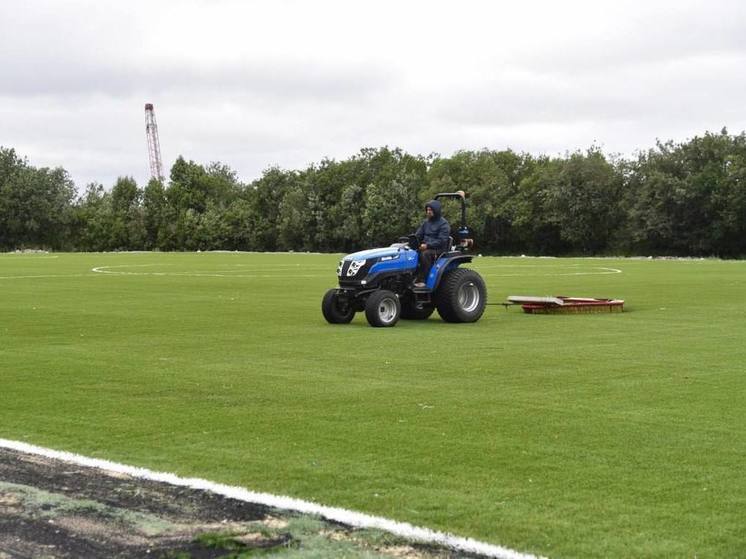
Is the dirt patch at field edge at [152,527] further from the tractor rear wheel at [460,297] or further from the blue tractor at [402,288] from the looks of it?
the tractor rear wheel at [460,297]

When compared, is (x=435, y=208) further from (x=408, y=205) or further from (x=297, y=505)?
(x=408, y=205)

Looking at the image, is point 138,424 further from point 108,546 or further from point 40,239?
point 40,239

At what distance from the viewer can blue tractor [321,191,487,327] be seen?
57.4 ft

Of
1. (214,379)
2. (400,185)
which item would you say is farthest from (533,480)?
(400,185)

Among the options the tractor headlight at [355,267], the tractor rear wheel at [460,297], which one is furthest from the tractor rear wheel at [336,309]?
the tractor rear wheel at [460,297]

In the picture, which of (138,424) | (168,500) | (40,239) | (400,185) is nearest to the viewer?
(168,500)

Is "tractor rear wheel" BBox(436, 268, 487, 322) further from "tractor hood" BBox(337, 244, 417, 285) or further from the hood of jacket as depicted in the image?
the hood of jacket

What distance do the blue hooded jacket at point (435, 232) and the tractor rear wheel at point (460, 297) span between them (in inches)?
23.3

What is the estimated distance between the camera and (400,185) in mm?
100375

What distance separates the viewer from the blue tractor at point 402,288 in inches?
688

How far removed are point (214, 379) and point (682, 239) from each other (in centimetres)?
7134

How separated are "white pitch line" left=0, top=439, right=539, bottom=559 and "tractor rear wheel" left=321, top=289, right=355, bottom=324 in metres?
10.6

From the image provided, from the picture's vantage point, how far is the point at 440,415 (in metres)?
8.91

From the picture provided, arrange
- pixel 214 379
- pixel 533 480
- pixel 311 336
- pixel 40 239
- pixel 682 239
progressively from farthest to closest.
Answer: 1. pixel 40 239
2. pixel 682 239
3. pixel 311 336
4. pixel 214 379
5. pixel 533 480
